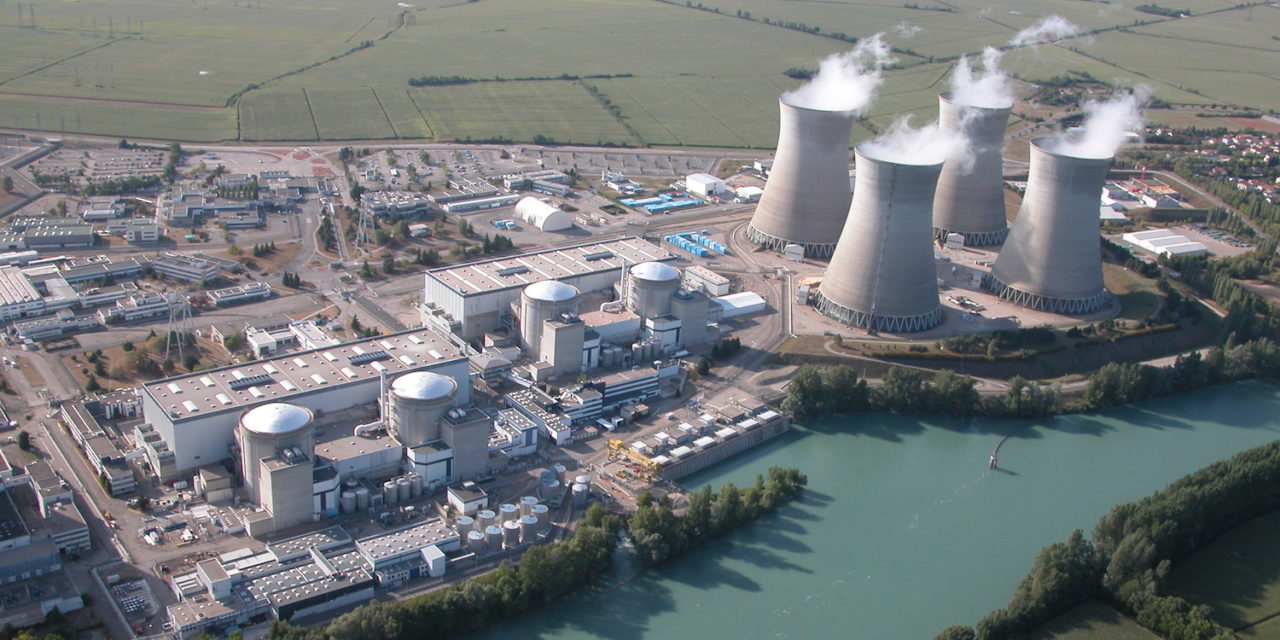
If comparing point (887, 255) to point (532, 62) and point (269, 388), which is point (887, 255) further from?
point (532, 62)

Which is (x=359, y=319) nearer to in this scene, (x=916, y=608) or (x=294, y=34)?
(x=916, y=608)

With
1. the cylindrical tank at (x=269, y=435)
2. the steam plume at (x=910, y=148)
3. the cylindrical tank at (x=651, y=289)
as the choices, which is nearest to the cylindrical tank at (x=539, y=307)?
the cylindrical tank at (x=651, y=289)

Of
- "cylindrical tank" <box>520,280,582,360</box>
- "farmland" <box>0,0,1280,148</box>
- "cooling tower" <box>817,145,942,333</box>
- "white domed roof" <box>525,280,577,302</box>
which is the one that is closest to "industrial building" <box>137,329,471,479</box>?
"cylindrical tank" <box>520,280,582,360</box>

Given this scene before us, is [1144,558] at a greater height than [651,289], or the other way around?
[651,289]

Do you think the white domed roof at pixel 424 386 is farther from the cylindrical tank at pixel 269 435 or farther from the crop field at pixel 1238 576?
the crop field at pixel 1238 576

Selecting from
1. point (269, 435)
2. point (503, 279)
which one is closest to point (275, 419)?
point (269, 435)

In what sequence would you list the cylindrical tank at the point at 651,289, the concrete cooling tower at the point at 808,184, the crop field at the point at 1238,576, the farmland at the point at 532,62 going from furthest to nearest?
1. the farmland at the point at 532,62
2. the concrete cooling tower at the point at 808,184
3. the cylindrical tank at the point at 651,289
4. the crop field at the point at 1238,576
